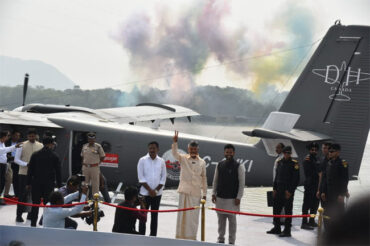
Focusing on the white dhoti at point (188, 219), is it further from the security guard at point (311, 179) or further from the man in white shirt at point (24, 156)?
the man in white shirt at point (24, 156)

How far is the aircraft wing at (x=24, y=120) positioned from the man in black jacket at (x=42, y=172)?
14.5 feet

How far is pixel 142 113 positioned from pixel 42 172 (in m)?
9.73

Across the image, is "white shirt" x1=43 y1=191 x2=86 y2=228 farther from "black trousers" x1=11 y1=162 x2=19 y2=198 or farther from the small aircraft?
the small aircraft

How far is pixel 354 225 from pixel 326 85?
13.0 m

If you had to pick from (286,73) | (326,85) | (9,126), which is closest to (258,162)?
(326,85)

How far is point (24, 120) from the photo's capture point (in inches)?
599

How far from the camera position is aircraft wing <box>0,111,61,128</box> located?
1486 centimetres

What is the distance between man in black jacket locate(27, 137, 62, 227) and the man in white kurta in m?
2.27

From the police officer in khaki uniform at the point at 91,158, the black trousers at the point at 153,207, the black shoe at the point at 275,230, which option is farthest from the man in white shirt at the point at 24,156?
the black shoe at the point at 275,230

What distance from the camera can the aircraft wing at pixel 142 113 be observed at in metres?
19.0

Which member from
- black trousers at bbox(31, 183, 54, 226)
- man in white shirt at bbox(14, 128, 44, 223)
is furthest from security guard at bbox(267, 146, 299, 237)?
man in white shirt at bbox(14, 128, 44, 223)

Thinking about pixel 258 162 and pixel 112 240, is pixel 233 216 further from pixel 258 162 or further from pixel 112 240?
pixel 258 162

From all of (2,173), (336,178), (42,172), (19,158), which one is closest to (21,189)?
(19,158)

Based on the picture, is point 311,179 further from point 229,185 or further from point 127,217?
point 127,217
